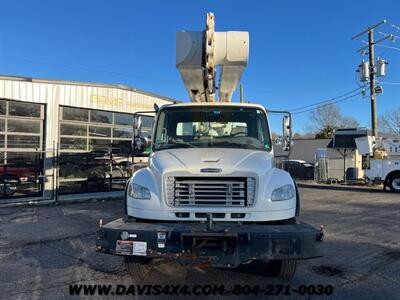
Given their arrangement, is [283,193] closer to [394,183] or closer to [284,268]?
[284,268]

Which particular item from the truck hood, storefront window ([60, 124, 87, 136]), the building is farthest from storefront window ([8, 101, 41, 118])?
the truck hood

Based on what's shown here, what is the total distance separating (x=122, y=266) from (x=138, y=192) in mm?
1763

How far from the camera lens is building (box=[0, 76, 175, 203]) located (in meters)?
13.7

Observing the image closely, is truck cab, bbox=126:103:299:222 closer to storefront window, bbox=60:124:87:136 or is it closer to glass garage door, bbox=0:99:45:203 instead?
glass garage door, bbox=0:99:45:203

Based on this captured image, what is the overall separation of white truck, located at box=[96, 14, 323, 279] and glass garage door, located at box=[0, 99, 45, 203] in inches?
348

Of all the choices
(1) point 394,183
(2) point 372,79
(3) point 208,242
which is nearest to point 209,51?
(3) point 208,242

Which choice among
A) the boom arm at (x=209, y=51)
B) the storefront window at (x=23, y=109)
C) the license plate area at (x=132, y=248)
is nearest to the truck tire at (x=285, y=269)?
the license plate area at (x=132, y=248)

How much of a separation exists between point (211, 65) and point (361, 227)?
5.85 meters

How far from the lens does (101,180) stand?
16.5 meters

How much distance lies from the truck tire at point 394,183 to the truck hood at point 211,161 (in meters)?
18.4

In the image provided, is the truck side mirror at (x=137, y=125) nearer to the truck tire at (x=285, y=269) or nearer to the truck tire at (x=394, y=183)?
the truck tire at (x=285, y=269)

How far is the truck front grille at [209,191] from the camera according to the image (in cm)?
526

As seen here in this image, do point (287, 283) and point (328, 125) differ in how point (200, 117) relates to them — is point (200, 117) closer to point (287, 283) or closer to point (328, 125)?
point (287, 283)

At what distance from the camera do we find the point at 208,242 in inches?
187
